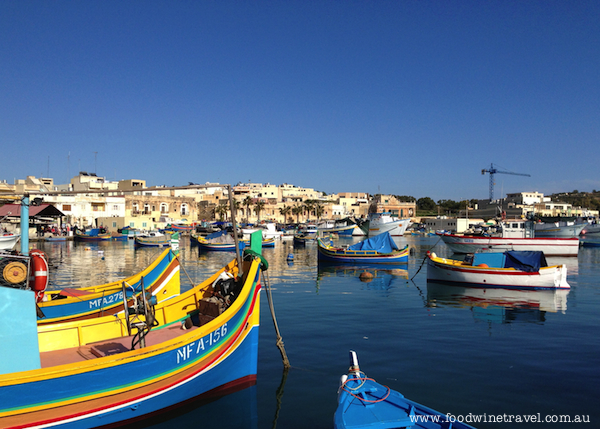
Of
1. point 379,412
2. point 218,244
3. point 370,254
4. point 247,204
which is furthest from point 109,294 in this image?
point 247,204

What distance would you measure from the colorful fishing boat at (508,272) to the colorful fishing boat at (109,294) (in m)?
16.7

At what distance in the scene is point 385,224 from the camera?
75812 millimetres

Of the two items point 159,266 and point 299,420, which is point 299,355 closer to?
point 299,420

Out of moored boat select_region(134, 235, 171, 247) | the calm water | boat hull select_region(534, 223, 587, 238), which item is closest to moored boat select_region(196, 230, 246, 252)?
moored boat select_region(134, 235, 171, 247)

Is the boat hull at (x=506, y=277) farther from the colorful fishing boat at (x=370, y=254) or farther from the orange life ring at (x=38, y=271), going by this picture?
the orange life ring at (x=38, y=271)

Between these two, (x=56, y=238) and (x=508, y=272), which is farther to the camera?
(x=56, y=238)

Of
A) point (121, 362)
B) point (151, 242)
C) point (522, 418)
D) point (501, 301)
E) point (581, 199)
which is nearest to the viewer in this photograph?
point (121, 362)

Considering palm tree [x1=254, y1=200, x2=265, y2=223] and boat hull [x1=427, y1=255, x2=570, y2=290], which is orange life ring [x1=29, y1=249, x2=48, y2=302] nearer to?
boat hull [x1=427, y1=255, x2=570, y2=290]

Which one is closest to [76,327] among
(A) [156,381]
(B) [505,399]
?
(A) [156,381]

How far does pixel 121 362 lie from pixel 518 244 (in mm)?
46739

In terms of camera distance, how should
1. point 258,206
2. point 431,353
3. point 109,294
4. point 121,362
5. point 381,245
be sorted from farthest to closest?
1. point 258,206
2. point 381,245
3. point 109,294
4. point 431,353
5. point 121,362

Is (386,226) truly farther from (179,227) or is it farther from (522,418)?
(522,418)

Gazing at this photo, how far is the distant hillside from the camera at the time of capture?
14850 centimetres

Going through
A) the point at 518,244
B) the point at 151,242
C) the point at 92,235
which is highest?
the point at 518,244
